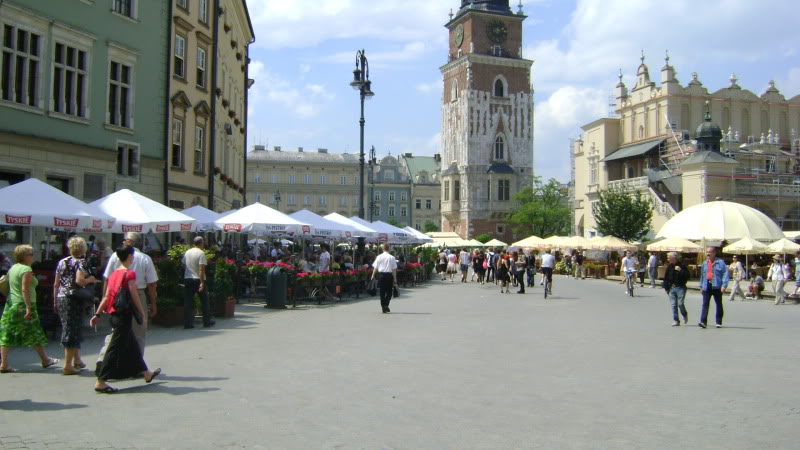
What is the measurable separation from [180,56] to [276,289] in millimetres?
12229

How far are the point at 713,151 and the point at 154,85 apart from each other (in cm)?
3811

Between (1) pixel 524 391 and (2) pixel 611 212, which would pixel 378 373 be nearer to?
(1) pixel 524 391

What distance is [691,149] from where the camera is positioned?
5612 cm

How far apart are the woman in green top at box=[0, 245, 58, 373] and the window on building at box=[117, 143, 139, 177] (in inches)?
579

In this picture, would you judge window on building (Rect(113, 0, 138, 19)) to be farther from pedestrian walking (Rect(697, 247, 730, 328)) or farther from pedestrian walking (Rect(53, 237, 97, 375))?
pedestrian walking (Rect(697, 247, 730, 328))

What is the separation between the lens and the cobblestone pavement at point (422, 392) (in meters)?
6.68

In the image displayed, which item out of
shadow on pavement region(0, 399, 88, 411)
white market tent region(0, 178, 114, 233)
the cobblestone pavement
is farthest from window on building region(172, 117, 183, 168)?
shadow on pavement region(0, 399, 88, 411)

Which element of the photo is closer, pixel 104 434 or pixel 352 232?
pixel 104 434

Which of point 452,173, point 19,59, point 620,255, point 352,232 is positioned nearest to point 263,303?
point 352,232

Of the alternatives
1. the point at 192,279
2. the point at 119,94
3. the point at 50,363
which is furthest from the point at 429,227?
the point at 50,363

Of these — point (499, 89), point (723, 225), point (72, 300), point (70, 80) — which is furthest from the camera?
point (499, 89)

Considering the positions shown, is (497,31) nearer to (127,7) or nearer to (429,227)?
(429,227)

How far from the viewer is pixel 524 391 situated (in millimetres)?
8820

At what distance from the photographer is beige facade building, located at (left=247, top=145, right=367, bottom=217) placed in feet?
356
